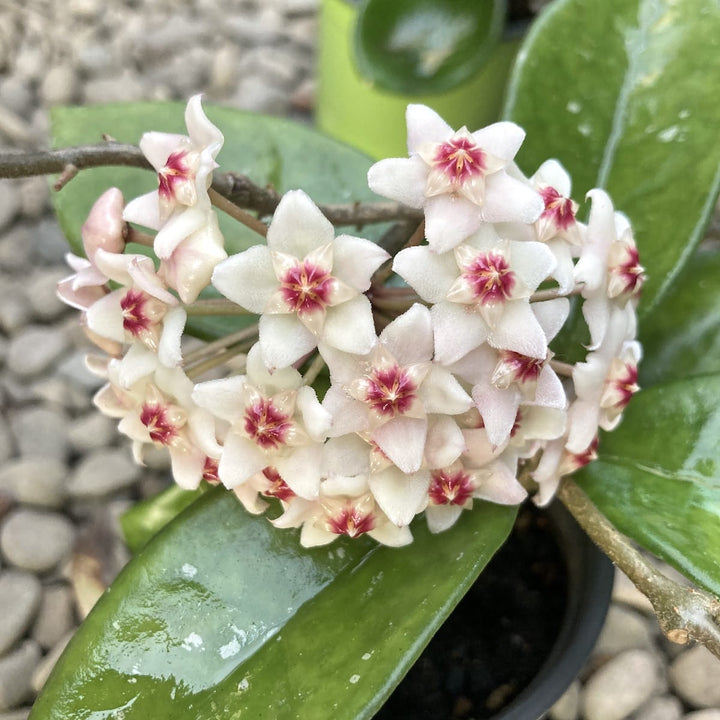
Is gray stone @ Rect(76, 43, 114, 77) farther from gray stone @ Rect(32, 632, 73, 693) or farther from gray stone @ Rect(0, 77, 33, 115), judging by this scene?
gray stone @ Rect(32, 632, 73, 693)

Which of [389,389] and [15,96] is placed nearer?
[389,389]

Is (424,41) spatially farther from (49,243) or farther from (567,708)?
(567,708)

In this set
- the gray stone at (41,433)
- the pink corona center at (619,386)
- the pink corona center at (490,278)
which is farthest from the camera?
the gray stone at (41,433)

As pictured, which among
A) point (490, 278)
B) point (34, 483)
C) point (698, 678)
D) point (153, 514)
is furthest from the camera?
point (34, 483)

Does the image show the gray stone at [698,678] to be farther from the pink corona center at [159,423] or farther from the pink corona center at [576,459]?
the pink corona center at [159,423]

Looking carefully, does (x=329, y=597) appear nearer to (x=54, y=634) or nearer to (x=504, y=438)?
(x=504, y=438)

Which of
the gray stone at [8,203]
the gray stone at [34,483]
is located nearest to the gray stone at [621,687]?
the gray stone at [34,483]

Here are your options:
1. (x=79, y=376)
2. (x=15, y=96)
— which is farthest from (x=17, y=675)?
(x=15, y=96)

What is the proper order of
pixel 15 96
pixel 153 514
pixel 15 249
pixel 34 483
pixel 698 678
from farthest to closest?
pixel 15 96 → pixel 15 249 → pixel 34 483 → pixel 698 678 → pixel 153 514
